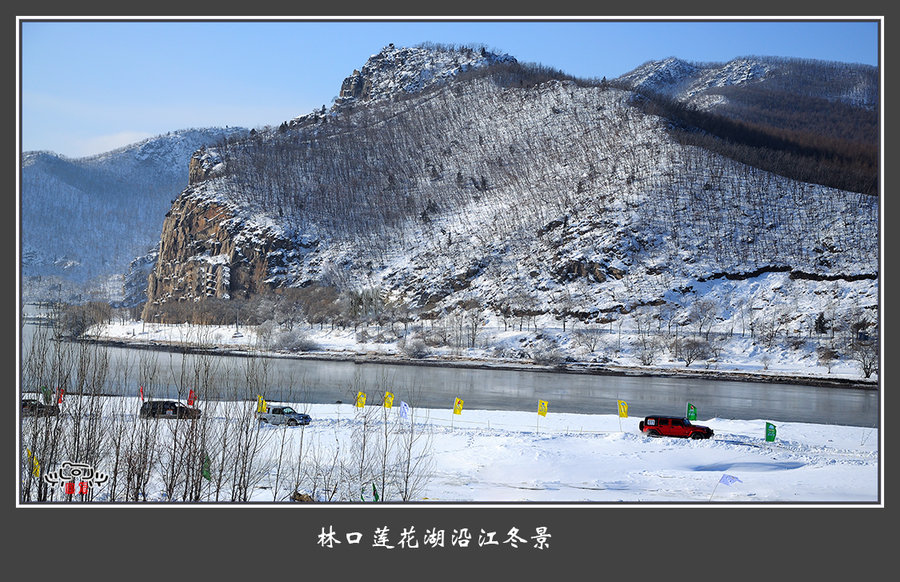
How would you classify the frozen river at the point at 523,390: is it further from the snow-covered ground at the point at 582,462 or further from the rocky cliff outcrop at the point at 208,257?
the rocky cliff outcrop at the point at 208,257

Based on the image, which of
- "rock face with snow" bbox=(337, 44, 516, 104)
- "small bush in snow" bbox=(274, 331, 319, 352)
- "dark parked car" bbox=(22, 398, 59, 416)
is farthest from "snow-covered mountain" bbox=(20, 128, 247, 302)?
"dark parked car" bbox=(22, 398, 59, 416)

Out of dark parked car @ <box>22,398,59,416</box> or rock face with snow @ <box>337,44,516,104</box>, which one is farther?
rock face with snow @ <box>337,44,516,104</box>

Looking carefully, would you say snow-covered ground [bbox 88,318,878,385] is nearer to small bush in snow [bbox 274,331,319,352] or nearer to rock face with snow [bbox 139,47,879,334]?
small bush in snow [bbox 274,331,319,352]

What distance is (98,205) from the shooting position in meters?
149

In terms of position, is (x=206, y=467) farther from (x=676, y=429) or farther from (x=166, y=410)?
(x=676, y=429)

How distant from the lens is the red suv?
60.3 feet

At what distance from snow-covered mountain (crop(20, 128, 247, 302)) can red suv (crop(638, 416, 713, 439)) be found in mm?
96442

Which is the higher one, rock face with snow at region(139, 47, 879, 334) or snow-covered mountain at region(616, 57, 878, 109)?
snow-covered mountain at region(616, 57, 878, 109)

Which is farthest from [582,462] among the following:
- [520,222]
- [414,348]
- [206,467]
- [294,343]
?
[520,222]

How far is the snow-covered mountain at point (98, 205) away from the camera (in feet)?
381

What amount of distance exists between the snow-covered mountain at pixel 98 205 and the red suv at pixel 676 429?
9644 cm

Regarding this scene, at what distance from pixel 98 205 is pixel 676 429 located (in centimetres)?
15360

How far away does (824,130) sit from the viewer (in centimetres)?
10062

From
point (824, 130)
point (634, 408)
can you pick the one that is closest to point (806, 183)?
point (824, 130)
